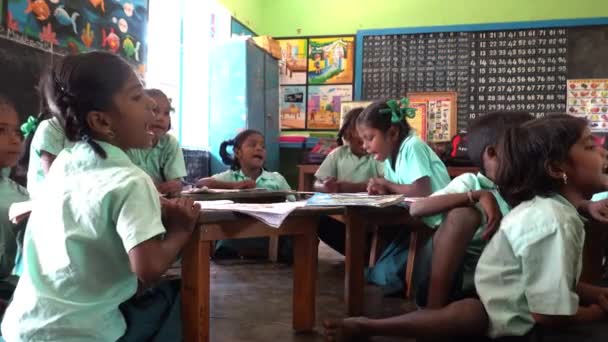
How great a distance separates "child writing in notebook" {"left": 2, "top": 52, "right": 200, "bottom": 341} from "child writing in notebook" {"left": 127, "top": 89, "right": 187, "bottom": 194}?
1.20m

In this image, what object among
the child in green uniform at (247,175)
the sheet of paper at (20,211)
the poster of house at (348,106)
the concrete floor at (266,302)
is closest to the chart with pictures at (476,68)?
the poster of house at (348,106)

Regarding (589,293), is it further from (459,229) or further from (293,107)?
(293,107)

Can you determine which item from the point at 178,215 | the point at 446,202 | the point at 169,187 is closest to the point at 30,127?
the point at 169,187

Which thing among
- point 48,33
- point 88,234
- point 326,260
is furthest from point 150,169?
point 88,234

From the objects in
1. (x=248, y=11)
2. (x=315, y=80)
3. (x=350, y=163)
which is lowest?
(x=350, y=163)

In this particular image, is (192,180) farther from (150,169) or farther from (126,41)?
(150,169)

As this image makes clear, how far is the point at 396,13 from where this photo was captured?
4398 mm

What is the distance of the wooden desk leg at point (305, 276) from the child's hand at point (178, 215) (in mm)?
493

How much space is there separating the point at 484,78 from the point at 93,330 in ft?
13.1

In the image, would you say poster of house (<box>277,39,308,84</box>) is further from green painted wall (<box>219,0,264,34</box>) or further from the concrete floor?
the concrete floor

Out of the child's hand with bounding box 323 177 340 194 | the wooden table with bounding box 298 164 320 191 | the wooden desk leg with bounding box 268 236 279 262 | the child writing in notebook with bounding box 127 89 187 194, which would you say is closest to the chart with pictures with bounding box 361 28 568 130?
the wooden table with bounding box 298 164 320 191

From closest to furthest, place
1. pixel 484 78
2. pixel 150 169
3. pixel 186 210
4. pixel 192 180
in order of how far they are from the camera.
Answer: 1. pixel 186 210
2. pixel 150 169
3. pixel 192 180
4. pixel 484 78

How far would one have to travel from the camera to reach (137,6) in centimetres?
284

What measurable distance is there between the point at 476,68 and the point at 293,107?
1.64 meters
